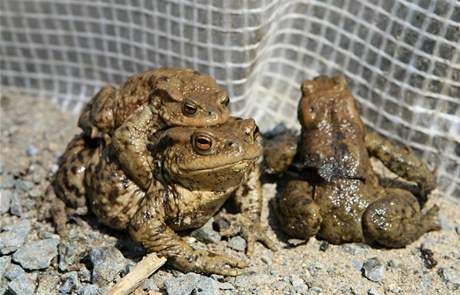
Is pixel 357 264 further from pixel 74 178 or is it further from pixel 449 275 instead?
pixel 74 178

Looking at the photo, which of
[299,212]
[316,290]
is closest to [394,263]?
[316,290]

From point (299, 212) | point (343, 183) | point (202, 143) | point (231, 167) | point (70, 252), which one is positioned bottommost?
point (70, 252)

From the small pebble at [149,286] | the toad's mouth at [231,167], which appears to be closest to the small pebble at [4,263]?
the small pebble at [149,286]

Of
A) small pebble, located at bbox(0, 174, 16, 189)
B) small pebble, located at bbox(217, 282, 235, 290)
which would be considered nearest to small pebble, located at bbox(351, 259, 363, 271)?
small pebble, located at bbox(217, 282, 235, 290)

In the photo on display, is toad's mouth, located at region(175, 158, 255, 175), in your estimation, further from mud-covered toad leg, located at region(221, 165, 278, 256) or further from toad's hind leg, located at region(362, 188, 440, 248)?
toad's hind leg, located at region(362, 188, 440, 248)

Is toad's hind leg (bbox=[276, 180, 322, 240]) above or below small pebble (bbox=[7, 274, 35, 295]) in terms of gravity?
above

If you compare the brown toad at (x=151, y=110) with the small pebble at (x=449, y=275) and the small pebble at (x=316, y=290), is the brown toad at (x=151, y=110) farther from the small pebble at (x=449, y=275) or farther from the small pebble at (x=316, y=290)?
the small pebble at (x=449, y=275)
